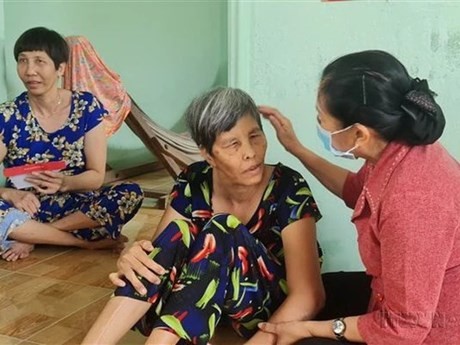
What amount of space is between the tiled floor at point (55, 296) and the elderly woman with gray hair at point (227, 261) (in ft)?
0.95

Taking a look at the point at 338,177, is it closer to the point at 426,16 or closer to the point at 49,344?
the point at 426,16

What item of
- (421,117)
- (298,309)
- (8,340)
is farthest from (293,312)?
(8,340)

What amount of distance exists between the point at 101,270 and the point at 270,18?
45.5 inches

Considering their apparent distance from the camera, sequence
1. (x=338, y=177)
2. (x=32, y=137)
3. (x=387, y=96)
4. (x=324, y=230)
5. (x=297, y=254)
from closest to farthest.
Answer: (x=387, y=96) → (x=297, y=254) → (x=338, y=177) → (x=324, y=230) → (x=32, y=137)

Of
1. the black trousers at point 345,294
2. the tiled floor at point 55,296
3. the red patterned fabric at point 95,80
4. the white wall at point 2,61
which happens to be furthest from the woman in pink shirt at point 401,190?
the white wall at point 2,61

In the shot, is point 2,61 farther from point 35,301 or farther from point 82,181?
point 35,301

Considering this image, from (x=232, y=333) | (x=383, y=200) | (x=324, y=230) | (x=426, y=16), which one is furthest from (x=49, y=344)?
Answer: (x=426, y=16)

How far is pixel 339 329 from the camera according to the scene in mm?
1227

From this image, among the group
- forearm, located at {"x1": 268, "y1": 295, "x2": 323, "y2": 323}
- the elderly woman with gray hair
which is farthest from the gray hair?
forearm, located at {"x1": 268, "y1": 295, "x2": 323, "y2": 323}

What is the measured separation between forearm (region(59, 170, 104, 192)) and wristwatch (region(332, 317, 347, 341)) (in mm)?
1593

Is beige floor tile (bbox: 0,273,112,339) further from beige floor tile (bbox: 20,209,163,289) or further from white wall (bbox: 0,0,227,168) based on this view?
white wall (bbox: 0,0,227,168)

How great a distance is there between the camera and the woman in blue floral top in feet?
8.37

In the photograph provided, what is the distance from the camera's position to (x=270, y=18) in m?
1.81

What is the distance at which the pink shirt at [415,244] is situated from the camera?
1042mm
